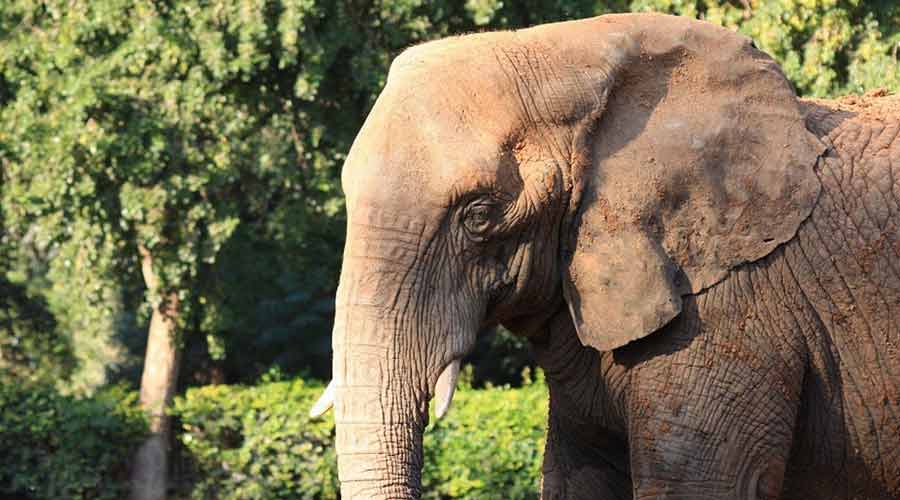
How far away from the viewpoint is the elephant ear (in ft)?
16.1

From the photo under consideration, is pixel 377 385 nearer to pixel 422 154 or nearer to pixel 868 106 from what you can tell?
pixel 422 154

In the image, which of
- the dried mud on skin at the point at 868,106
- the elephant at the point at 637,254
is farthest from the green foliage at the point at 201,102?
the elephant at the point at 637,254

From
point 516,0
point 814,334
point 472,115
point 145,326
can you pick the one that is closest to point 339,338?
point 472,115

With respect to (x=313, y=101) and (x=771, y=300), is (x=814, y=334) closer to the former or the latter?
(x=771, y=300)

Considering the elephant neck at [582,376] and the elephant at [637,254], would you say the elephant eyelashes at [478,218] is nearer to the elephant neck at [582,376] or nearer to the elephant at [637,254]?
the elephant at [637,254]

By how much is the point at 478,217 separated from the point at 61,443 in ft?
28.0

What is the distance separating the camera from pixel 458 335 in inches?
187

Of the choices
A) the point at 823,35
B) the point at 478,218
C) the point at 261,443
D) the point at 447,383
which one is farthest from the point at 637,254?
the point at 261,443

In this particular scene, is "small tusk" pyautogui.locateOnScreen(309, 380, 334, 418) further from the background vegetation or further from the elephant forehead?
the background vegetation

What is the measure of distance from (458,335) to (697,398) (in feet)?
2.63

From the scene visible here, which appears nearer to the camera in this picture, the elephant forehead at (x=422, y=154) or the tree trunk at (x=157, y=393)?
the elephant forehead at (x=422, y=154)

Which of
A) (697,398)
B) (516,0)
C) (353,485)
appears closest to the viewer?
(353,485)

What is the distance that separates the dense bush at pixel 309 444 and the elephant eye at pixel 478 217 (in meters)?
6.70

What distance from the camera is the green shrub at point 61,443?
12.4m
